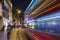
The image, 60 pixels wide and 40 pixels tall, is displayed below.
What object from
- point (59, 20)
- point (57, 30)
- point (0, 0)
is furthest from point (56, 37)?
point (0, 0)

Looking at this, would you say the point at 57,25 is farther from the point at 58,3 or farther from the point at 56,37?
the point at 58,3

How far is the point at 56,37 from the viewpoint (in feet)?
9.91

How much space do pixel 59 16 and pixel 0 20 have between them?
7.55m

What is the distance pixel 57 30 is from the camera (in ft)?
9.98

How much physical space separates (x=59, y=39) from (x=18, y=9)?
63.6 m

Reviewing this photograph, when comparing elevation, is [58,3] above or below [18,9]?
below

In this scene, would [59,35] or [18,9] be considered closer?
[59,35]

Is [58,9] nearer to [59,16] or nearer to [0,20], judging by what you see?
[59,16]

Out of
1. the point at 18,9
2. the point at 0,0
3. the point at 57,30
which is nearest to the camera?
the point at 57,30

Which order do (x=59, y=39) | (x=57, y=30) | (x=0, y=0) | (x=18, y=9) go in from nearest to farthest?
1. (x=59, y=39)
2. (x=57, y=30)
3. (x=0, y=0)
4. (x=18, y=9)

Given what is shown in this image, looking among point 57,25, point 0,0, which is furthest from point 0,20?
point 57,25

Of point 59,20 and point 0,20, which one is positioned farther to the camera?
point 0,20

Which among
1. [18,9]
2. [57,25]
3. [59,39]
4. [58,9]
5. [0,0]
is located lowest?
[59,39]

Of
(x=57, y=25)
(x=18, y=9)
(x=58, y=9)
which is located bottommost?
(x=57, y=25)
